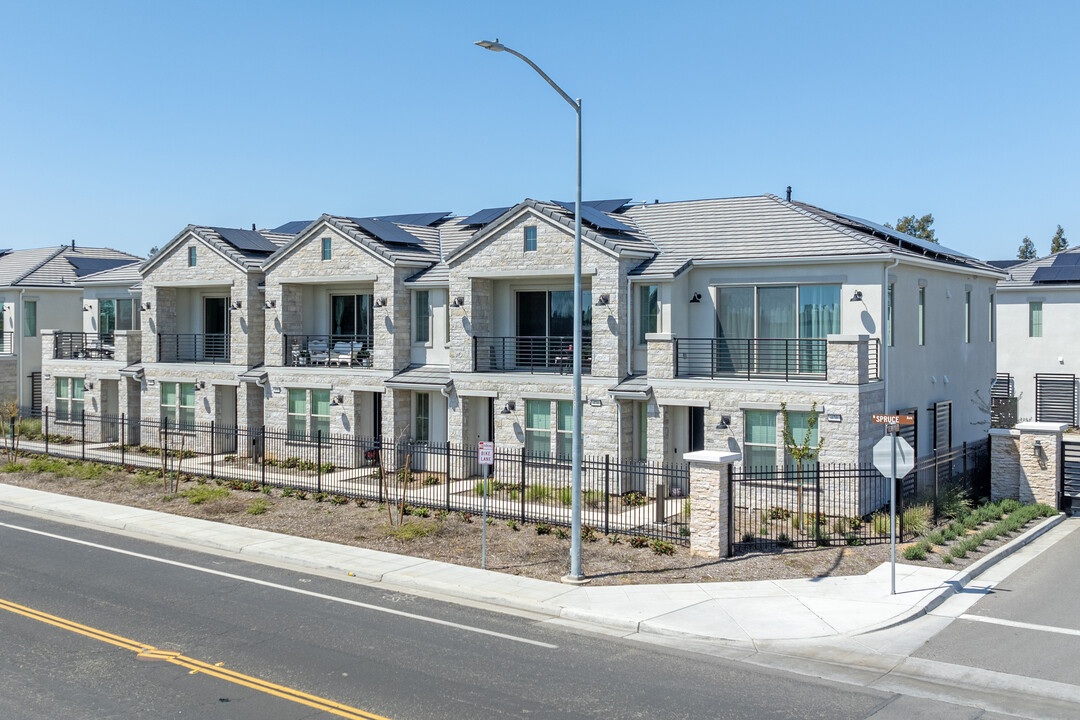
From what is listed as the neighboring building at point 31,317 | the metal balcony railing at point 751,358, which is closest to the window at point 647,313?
the metal balcony railing at point 751,358

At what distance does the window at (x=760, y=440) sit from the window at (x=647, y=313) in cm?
371

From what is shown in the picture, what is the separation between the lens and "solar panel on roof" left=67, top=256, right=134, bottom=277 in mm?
45656

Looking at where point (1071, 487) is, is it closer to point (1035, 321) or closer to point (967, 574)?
point (967, 574)

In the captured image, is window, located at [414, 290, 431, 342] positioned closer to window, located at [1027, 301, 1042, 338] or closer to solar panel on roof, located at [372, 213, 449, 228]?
solar panel on roof, located at [372, 213, 449, 228]

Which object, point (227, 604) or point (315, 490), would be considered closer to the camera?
point (227, 604)

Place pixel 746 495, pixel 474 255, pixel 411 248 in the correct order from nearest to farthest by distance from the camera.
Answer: pixel 746 495
pixel 474 255
pixel 411 248

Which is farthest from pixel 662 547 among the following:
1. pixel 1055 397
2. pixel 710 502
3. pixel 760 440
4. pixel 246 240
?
pixel 1055 397

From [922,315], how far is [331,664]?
63.4ft

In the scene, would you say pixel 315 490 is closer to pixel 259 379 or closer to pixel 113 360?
pixel 259 379

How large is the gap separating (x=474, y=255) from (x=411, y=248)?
4107 mm

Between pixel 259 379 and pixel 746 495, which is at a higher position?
pixel 259 379

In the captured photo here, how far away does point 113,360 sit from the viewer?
36656mm

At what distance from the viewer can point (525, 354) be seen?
2786cm

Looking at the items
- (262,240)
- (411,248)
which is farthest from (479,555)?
(262,240)
